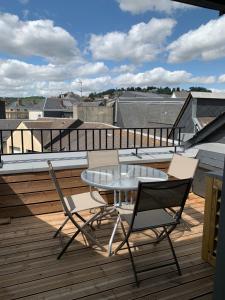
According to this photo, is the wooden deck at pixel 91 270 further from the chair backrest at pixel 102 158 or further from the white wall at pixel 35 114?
the white wall at pixel 35 114

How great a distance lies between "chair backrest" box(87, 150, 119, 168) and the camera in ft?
11.4

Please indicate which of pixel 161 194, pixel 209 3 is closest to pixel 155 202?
pixel 161 194

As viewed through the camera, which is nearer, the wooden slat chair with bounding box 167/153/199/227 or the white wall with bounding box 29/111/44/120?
the wooden slat chair with bounding box 167/153/199/227

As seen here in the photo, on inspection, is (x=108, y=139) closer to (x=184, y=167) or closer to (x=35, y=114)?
(x=184, y=167)

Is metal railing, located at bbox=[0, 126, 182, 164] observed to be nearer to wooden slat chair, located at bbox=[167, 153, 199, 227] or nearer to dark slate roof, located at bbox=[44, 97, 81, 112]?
wooden slat chair, located at bbox=[167, 153, 199, 227]

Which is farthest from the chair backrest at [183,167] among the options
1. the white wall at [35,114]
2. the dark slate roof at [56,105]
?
the white wall at [35,114]

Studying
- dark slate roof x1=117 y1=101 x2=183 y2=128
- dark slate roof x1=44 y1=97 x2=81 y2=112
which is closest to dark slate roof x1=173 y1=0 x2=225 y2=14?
dark slate roof x1=117 y1=101 x2=183 y2=128

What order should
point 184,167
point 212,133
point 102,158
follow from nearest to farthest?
point 184,167 < point 102,158 < point 212,133

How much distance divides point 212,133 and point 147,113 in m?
16.5

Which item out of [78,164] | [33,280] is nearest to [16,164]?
[78,164]

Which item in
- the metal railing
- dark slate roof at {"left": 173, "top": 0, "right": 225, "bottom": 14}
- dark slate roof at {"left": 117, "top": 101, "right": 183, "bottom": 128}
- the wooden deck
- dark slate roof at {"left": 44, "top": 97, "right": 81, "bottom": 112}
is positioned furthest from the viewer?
dark slate roof at {"left": 44, "top": 97, "right": 81, "bottom": 112}

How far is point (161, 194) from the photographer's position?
6.78ft

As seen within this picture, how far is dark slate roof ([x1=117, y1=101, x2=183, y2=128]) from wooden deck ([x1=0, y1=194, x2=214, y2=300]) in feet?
51.9

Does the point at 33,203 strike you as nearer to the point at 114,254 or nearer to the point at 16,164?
→ the point at 16,164
